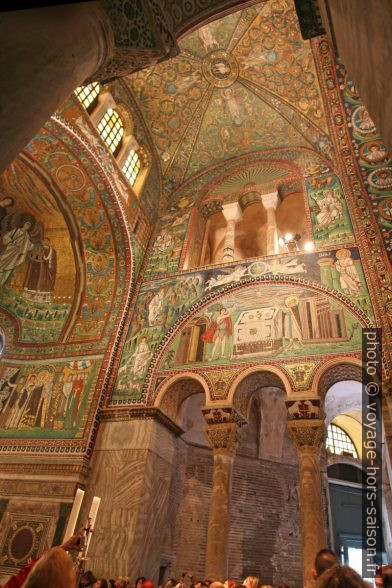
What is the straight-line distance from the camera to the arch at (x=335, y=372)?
7164 mm

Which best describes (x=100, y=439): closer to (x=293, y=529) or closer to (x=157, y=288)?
(x=157, y=288)

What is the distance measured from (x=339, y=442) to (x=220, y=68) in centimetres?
1241

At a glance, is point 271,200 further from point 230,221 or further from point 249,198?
point 230,221

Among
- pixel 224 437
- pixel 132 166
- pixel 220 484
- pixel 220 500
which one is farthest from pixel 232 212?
pixel 220 500

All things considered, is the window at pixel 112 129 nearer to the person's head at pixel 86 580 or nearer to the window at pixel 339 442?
the person's head at pixel 86 580

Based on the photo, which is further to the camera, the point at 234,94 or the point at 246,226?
the point at 246,226

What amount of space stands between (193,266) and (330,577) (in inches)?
393

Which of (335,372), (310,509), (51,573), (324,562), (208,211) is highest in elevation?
(208,211)

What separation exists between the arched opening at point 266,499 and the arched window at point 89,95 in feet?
25.9

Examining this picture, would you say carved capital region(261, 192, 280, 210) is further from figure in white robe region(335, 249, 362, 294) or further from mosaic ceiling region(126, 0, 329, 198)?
figure in white robe region(335, 249, 362, 294)

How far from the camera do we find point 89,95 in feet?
33.8

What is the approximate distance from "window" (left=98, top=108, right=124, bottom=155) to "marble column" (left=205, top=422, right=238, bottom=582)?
302 inches

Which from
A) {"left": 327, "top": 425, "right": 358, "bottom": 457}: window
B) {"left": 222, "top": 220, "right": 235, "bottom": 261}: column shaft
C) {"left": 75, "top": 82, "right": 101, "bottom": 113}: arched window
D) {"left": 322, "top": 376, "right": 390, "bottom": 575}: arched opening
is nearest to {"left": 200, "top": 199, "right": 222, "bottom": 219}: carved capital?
{"left": 222, "top": 220, "right": 235, "bottom": 261}: column shaft

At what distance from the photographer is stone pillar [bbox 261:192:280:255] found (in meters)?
10.6
